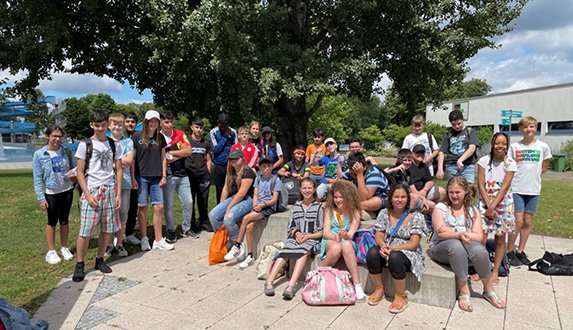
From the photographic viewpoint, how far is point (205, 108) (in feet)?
47.5

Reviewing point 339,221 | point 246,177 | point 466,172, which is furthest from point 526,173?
point 246,177

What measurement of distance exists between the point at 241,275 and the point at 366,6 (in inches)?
352

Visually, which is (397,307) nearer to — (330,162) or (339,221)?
(339,221)

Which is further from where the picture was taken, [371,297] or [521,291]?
[521,291]

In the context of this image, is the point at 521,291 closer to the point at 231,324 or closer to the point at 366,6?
the point at 231,324

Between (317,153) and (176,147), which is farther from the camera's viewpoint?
(317,153)

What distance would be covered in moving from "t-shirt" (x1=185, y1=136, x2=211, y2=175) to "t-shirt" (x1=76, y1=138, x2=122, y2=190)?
5.57 ft

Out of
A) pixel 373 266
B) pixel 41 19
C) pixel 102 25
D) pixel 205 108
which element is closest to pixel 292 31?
pixel 205 108

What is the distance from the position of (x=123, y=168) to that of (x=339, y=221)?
3.02 meters

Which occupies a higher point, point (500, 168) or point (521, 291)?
point (500, 168)

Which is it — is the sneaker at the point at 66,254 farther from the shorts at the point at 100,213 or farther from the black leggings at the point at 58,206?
the shorts at the point at 100,213

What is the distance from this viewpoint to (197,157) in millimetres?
6438

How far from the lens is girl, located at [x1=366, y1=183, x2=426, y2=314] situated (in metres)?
3.80

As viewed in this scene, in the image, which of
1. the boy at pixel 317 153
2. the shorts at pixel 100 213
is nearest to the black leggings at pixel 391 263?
the boy at pixel 317 153
